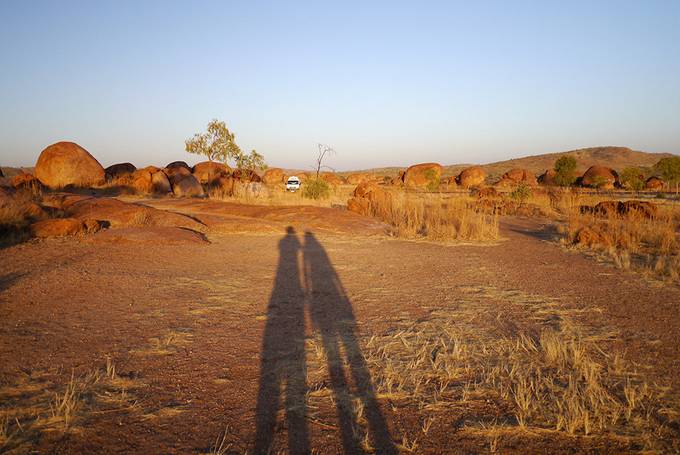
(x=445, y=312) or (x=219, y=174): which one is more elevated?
(x=219, y=174)

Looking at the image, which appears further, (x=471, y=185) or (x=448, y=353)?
(x=471, y=185)

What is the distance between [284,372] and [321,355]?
1.37 ft

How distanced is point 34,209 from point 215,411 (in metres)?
9.57

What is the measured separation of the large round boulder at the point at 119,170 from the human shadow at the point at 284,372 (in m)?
25.4

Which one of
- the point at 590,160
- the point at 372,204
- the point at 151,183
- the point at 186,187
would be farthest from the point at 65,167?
the point at 590,160

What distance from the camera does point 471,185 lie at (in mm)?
39625

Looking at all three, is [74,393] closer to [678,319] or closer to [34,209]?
[678,319]

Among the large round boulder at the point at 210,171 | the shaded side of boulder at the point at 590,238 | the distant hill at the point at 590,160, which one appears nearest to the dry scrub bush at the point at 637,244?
the shaded side of boulder at the point at 590,238

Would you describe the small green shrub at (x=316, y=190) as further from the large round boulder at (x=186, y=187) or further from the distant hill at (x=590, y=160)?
the distant hill at (x=590, y=160)

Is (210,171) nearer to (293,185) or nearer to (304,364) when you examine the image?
(293,185)

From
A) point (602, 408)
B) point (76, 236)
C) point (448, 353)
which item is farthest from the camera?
point (76, 236)

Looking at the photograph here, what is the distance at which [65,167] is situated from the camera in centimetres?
2198

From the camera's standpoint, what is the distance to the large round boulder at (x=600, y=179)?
110 ft

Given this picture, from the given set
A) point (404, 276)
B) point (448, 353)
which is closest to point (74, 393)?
point (448, 353)
